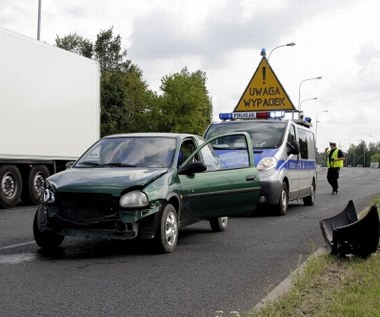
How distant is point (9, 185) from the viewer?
13992 millimetres

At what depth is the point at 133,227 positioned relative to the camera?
6605mm

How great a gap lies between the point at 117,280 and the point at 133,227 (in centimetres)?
100

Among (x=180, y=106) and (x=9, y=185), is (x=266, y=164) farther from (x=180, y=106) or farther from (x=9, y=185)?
(x=180, y=106)

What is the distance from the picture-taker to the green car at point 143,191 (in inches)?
260

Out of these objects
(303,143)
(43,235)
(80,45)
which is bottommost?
(43,235)

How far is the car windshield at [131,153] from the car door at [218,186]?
1.08 feet

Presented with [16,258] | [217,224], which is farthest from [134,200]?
[217,224]

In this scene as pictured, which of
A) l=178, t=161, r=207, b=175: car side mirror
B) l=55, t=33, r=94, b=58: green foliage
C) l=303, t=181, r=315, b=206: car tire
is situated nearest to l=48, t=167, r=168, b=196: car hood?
l=178, t=161, r=207, b=175: car side mirror

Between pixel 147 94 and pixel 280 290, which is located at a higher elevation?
pixel 147 94

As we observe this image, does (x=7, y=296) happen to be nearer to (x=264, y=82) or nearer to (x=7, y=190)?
(x=7, y=190)

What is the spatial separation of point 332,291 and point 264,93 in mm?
10479

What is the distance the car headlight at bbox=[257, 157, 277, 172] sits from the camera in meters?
11.6

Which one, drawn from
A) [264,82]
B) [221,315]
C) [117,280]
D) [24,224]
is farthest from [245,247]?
[264,82]

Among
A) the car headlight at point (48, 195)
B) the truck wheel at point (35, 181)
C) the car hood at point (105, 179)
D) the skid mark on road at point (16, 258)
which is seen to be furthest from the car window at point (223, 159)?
the truck wheel at point (35, 181)
